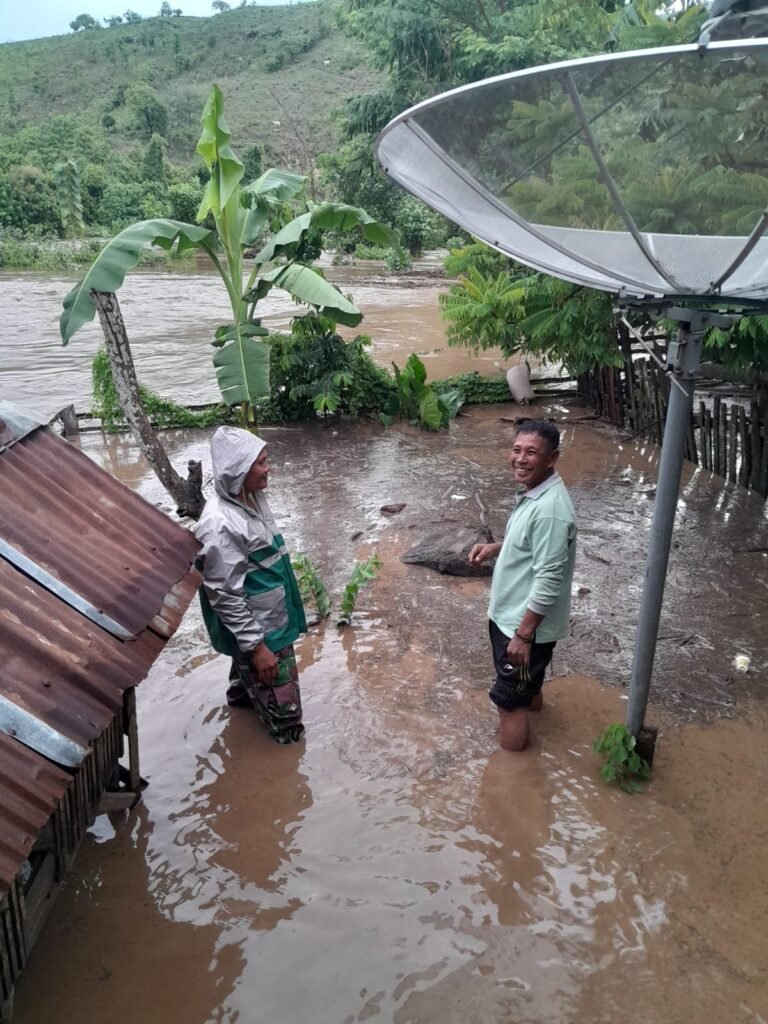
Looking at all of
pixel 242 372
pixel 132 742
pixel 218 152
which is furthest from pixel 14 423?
pixel 218 152

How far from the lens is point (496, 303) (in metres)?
9.44

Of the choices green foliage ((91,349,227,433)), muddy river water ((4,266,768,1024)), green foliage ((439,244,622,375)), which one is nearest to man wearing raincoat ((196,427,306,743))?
muddy river water ((4,266,768,1024))

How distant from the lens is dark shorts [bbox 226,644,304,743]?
4.03 m

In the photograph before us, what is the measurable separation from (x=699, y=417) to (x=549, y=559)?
558 cm

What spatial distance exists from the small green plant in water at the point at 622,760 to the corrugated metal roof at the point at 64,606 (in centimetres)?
217

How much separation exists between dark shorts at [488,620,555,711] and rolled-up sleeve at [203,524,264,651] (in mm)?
→ 1213

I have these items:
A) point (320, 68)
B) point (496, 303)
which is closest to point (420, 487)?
point (496, 303)

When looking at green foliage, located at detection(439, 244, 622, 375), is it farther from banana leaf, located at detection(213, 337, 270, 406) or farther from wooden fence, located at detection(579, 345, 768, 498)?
banana leaf, located at detection(213, 337, 270, 406)

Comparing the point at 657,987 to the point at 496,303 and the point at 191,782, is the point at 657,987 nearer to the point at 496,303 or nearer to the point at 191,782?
the point at 191,782

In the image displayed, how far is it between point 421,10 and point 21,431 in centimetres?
2283

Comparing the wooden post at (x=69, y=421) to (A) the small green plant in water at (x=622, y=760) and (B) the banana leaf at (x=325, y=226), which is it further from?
(A) the small green plant in water at (x=622, y=760)

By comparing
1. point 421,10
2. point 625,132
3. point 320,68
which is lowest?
point 625,132

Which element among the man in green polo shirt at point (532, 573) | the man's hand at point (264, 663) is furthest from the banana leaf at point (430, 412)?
the man's hand at point (264, 663)

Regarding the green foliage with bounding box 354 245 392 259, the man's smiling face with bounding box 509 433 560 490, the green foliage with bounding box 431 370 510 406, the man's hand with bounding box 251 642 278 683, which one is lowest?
the green foliage with bounding box 431 370 510 406
